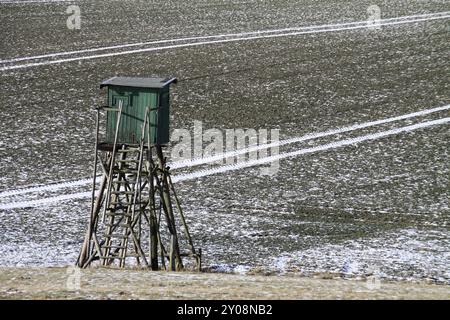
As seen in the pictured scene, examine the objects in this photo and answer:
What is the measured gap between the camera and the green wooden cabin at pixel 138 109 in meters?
19.6

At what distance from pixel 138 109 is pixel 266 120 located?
1246cm

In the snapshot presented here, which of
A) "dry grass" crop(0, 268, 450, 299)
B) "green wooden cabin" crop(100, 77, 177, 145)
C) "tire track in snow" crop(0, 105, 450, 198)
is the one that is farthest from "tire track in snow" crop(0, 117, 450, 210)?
"dry grass" crop(0, 268, 450, 299)

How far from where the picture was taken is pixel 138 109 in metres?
19.7

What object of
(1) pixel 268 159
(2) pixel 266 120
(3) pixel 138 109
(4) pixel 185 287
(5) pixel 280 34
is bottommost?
(4) pixel 185 287

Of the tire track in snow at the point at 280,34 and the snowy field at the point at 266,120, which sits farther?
the tire track in snow at the point at 280,34

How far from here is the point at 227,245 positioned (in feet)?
70.2

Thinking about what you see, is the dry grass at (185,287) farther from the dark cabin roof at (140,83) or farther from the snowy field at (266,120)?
the dark cabin roof at (140,83)

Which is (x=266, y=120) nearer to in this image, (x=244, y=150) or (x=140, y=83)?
(x=244, y=150)

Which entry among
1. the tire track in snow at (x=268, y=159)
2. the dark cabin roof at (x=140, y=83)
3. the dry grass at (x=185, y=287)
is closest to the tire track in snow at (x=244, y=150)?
the tire track in snow at (x=268, y=159)

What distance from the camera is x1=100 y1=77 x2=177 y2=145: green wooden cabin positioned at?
1959 centimetres

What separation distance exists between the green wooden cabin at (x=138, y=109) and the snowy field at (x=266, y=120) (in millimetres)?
2602

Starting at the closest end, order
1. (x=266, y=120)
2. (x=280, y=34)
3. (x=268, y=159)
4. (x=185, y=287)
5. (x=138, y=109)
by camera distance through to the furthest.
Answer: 1. (x=185, y=287)
2. (x=138, y=109)
3. (x=268, y=159)
4. (x=266, y=120)
5. (x=280, y=34)

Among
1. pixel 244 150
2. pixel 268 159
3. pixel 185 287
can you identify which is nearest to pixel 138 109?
pixel 185 287

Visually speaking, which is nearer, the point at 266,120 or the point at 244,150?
the point at 244,150
